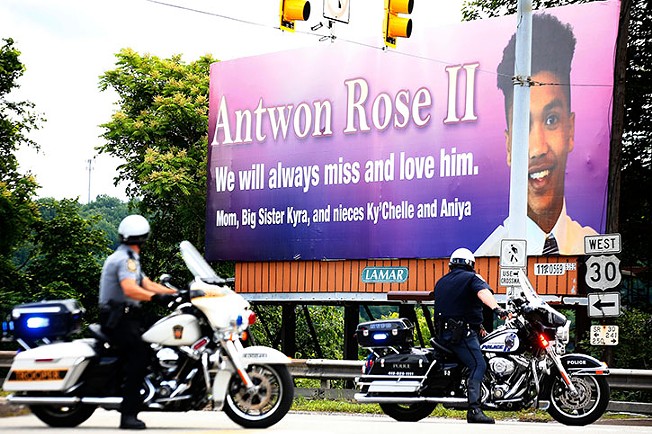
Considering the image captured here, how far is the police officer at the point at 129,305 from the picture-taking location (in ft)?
33.1

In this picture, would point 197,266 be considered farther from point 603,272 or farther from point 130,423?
point 603,272

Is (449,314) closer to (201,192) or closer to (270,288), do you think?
(270,288)

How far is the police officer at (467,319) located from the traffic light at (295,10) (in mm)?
3638

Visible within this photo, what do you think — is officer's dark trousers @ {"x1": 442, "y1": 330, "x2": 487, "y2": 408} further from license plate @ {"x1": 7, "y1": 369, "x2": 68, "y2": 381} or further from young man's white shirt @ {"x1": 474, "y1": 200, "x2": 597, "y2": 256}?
young man's white shirt @ {"x1": 474, "y1": 200, "x2": 597, "y2": 256}

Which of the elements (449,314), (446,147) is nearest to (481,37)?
(446,147)

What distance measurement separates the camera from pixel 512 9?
34.1 m

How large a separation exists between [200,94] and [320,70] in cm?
1338

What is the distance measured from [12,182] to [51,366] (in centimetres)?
3424

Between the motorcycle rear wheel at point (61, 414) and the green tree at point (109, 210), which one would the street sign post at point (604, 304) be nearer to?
the motorcycle rear wheel at point (61, 414)

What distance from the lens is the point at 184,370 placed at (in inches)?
407

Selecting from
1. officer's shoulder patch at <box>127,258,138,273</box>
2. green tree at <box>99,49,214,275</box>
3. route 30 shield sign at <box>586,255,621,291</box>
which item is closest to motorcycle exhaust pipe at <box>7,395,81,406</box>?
officer's shoulder patch at <box>127,258,138,273</box>

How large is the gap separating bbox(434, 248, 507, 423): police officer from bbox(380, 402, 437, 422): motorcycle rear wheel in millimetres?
869

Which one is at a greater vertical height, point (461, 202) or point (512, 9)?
A: point (512, 9)

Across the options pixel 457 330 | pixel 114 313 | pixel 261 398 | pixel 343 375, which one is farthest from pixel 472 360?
pixel 343 375
